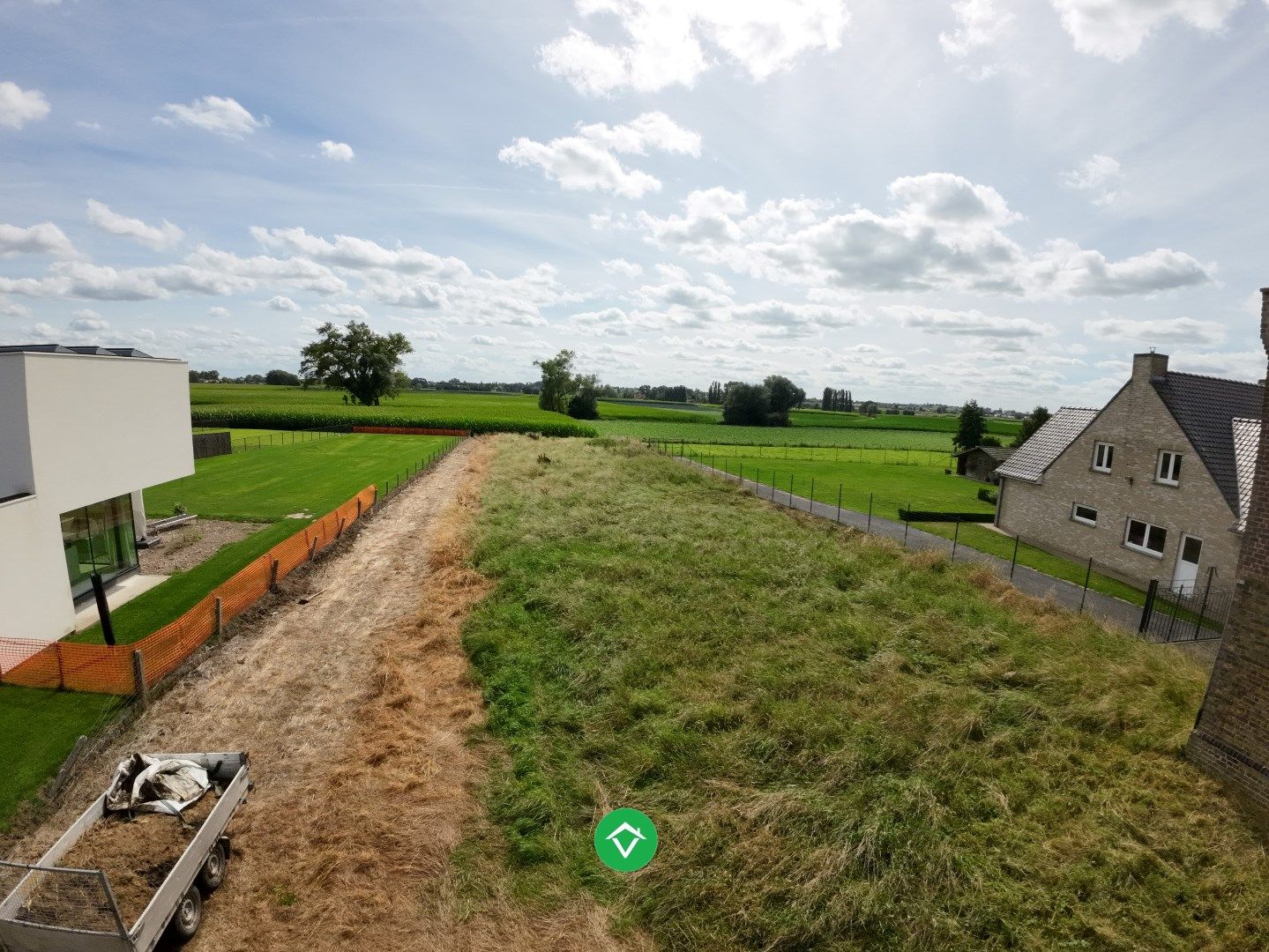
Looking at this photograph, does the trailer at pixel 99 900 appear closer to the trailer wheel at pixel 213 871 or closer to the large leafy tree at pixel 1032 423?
the trailer wheel at pixel 213 871

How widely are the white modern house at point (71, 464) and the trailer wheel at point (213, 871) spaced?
8866 mm

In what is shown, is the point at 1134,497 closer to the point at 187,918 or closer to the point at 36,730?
the point at 187,918

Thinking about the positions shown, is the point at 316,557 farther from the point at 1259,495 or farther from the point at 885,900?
the point at 1259,495

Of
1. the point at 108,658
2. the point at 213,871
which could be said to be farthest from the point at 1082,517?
the point at 108,658

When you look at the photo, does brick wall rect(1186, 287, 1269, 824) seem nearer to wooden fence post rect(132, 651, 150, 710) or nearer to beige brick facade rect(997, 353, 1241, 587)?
beige brick facade rect(997, 353, 1241, 587)

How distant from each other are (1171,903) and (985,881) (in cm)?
198

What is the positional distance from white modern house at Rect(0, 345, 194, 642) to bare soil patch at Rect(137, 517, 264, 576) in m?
1.27

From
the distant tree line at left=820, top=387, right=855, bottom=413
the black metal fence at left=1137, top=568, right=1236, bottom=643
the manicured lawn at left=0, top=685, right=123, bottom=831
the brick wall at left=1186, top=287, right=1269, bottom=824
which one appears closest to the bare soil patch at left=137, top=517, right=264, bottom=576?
the manicured lawn at left=0, top=685, right=123, bottom=831

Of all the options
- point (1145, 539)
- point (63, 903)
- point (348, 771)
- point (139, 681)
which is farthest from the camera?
point (1145, 539)

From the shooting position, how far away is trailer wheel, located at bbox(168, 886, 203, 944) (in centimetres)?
704

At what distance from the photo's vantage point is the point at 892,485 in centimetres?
4444

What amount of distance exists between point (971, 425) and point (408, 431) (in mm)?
59516

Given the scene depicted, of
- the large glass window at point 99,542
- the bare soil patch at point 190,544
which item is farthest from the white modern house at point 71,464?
the bare soil patch at point 190,544

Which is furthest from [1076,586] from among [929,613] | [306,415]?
[306,415]
